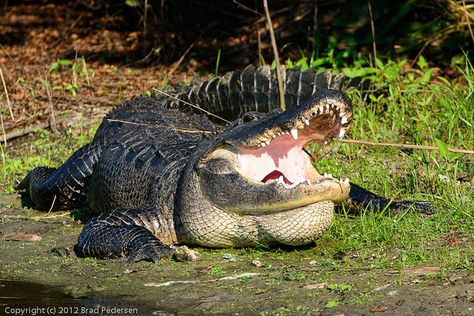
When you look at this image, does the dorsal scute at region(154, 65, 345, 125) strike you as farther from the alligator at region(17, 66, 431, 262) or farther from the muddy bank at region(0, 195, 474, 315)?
the muddy bank at region(0, 195, 474, 315)

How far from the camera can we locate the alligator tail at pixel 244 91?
7902 mm

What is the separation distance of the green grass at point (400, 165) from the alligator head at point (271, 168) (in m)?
0.34

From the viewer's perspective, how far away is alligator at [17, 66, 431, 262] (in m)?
4.92

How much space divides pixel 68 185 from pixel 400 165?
8.24 ft

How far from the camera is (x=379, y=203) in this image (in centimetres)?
601

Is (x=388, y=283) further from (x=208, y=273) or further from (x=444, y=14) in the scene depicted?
(x=444, y=14)

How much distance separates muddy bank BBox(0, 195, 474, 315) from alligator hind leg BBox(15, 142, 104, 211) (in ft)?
3.75

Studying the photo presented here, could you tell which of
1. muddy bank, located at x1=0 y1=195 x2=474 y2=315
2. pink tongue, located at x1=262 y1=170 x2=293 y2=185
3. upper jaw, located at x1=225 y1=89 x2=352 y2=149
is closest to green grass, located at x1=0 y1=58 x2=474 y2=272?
muddy bank, located at x1=0 y1=195 x2=474 y2=315

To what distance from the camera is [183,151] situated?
19.9 ft

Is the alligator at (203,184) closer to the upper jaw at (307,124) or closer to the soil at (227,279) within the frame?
the upper jaw at (307,124)

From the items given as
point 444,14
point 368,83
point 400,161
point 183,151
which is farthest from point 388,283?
point 444,14

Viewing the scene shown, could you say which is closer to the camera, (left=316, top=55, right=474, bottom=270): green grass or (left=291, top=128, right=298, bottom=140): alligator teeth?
(left=291, top=128, right=298, bottom=140): alligator teeth

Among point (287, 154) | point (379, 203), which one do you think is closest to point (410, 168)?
point (379, 203)

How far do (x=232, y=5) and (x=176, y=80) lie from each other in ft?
5.71
